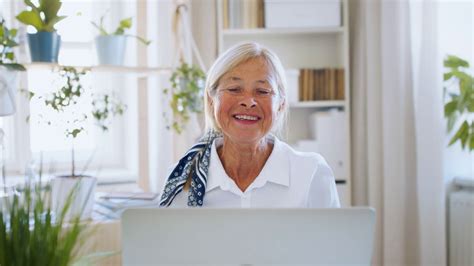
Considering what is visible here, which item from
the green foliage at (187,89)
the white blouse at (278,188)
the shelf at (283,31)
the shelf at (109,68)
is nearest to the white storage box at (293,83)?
the shelf at (283,31)

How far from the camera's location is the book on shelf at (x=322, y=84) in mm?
3107

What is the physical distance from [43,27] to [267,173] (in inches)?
45.1

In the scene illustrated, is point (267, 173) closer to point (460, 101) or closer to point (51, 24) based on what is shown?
point (51, 24)

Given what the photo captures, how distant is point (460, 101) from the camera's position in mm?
2531

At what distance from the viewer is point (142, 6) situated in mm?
2830

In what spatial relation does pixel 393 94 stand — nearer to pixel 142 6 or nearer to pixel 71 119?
pixel 142 6

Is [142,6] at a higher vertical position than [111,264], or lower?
higher

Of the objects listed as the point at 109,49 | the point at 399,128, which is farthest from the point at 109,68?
the point at 399,128

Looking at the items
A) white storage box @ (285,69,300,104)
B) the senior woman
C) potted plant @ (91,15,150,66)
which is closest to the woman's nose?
the senior woman

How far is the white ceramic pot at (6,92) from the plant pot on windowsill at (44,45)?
0.65ft

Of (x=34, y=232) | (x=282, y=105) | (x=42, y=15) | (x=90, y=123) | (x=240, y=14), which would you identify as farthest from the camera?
(x=240, y=14)

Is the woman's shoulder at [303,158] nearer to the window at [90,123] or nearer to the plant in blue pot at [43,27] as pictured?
the plant in blue pot at [43,27]

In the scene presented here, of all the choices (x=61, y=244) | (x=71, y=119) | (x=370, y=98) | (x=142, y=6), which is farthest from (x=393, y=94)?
(x=61, y=244)

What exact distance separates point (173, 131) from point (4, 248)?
223 cm
